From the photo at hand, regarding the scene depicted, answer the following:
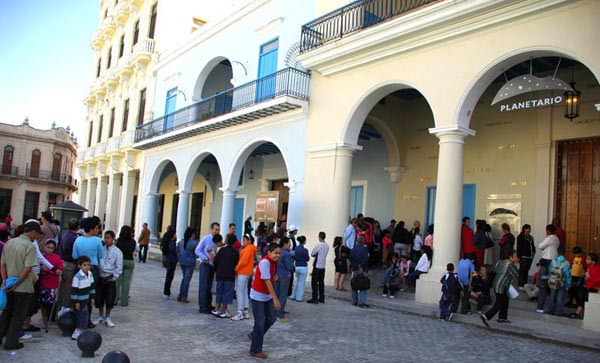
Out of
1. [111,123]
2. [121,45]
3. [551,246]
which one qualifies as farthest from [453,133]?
[121,45]

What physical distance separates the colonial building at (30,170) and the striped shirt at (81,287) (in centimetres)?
4796

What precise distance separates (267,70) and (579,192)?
389 inches

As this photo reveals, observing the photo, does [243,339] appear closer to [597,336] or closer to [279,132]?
[597,336]

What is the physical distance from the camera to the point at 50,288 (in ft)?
23.8

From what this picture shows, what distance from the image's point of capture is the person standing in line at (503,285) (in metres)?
8.81

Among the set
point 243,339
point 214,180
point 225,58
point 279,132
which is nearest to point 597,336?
point 243,339

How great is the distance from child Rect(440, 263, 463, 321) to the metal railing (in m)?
6.18

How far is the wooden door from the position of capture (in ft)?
38.7

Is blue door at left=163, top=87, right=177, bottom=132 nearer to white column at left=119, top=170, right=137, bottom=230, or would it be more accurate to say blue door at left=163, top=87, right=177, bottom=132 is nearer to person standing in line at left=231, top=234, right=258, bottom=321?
white column at left=119, top=170, right=137, bottom=230

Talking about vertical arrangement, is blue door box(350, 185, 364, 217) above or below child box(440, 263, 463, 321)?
above

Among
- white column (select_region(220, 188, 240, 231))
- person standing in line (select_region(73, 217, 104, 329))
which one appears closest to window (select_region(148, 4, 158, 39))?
white column (select_region(220, 188, 240, 231))

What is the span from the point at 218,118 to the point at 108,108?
16.3 m

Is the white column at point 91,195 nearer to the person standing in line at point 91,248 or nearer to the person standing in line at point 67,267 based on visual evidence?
the person standing in line at point 67,267

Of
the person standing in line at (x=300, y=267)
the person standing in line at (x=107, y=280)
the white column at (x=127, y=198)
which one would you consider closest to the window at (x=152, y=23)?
the white column at (x=127, y=198)
